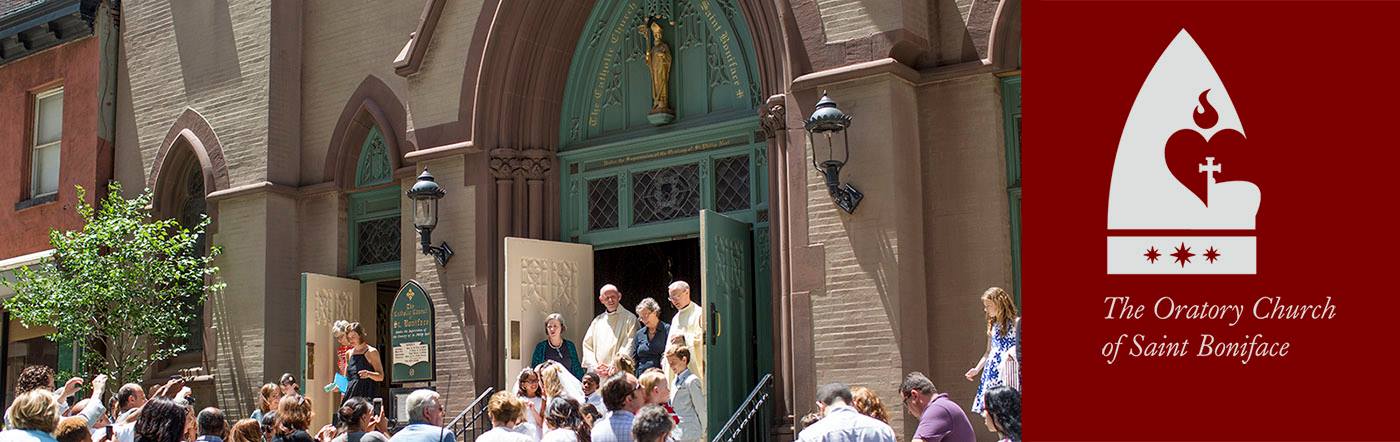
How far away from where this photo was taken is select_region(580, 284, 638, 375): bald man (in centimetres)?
1244

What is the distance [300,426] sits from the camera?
26.7ft

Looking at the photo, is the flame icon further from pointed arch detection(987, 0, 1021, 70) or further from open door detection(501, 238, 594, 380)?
open door detection(501, 238, 594, 380)

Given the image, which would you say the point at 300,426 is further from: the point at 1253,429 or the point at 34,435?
the point at 1253,429

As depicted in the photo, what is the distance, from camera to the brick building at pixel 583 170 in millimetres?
11523

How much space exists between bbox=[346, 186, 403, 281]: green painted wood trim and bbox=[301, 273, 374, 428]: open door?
309 millimetres

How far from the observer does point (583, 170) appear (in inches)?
576

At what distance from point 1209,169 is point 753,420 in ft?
35.6

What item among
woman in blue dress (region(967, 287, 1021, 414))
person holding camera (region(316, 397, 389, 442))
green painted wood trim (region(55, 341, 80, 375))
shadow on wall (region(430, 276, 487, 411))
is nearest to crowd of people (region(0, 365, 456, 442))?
person holding camera (region(316, 397, 389, 442))

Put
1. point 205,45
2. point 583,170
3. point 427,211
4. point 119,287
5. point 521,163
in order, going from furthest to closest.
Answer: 1. point 205,45
2. point 119,287
3. point 583,170
4. point 521,163
5. point 427,211

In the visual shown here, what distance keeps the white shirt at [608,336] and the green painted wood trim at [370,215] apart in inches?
160

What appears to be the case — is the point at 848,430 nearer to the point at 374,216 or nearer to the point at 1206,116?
the point at 1206,116

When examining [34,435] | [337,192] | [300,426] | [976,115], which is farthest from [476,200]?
[34,435]

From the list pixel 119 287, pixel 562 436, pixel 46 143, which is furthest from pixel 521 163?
pixel 46 143

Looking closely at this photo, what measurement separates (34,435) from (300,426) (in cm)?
154
